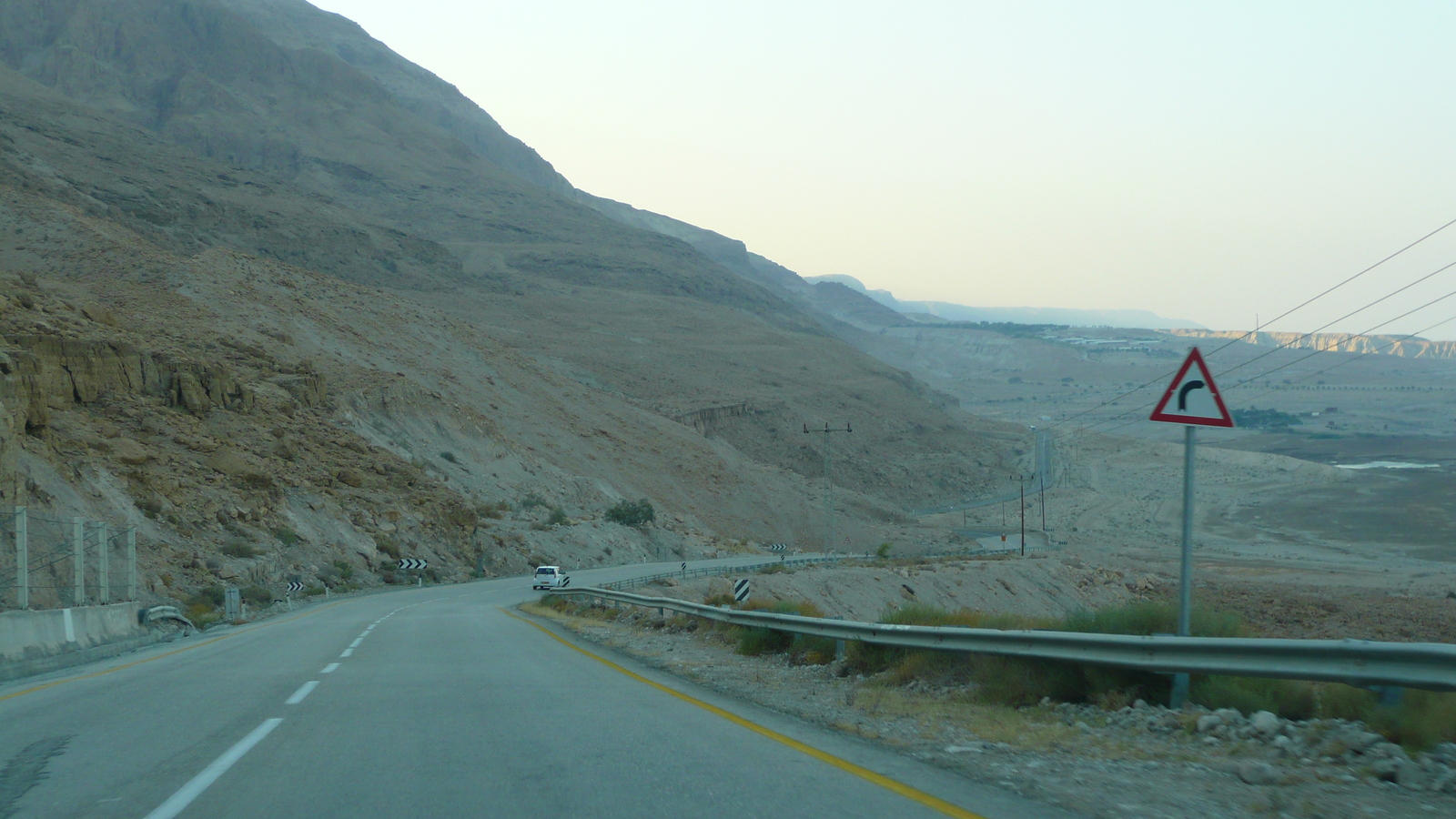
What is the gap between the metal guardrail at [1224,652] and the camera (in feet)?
19.4

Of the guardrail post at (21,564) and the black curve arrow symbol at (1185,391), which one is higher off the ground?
the black curve arrow symbol at (1185,391)

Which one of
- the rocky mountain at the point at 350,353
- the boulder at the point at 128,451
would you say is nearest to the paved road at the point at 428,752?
the rocky mountain at the point at 350,353

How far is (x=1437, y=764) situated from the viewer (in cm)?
551

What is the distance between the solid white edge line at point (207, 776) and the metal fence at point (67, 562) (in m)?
11.1

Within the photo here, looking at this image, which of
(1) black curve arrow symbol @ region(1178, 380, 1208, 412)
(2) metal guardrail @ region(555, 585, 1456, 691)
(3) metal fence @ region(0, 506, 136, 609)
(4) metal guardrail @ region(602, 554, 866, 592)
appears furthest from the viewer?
(4) metal guardrail @ region(602, 554, 866, 592)

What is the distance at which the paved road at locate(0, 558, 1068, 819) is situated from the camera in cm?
551

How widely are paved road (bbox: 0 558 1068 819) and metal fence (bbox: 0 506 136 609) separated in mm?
6648

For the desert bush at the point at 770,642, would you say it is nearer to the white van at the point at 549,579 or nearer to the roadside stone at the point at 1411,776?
the roadside stone at the point at 1411,776

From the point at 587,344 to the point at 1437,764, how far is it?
112339 mm

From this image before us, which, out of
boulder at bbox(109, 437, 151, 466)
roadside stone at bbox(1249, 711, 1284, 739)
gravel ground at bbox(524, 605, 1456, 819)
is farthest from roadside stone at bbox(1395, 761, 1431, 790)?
boulder at bbox(109, 437, 151, 466)

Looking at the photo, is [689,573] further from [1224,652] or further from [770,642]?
[1224,652]

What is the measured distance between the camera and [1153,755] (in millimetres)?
6617

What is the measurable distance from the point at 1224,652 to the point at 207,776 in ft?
21.8

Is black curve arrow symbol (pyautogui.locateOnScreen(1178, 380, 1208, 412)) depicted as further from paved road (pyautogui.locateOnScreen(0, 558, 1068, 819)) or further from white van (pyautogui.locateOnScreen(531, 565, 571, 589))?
white van (pyautogui.locateOnScreen(531, 565, 571, 589))
